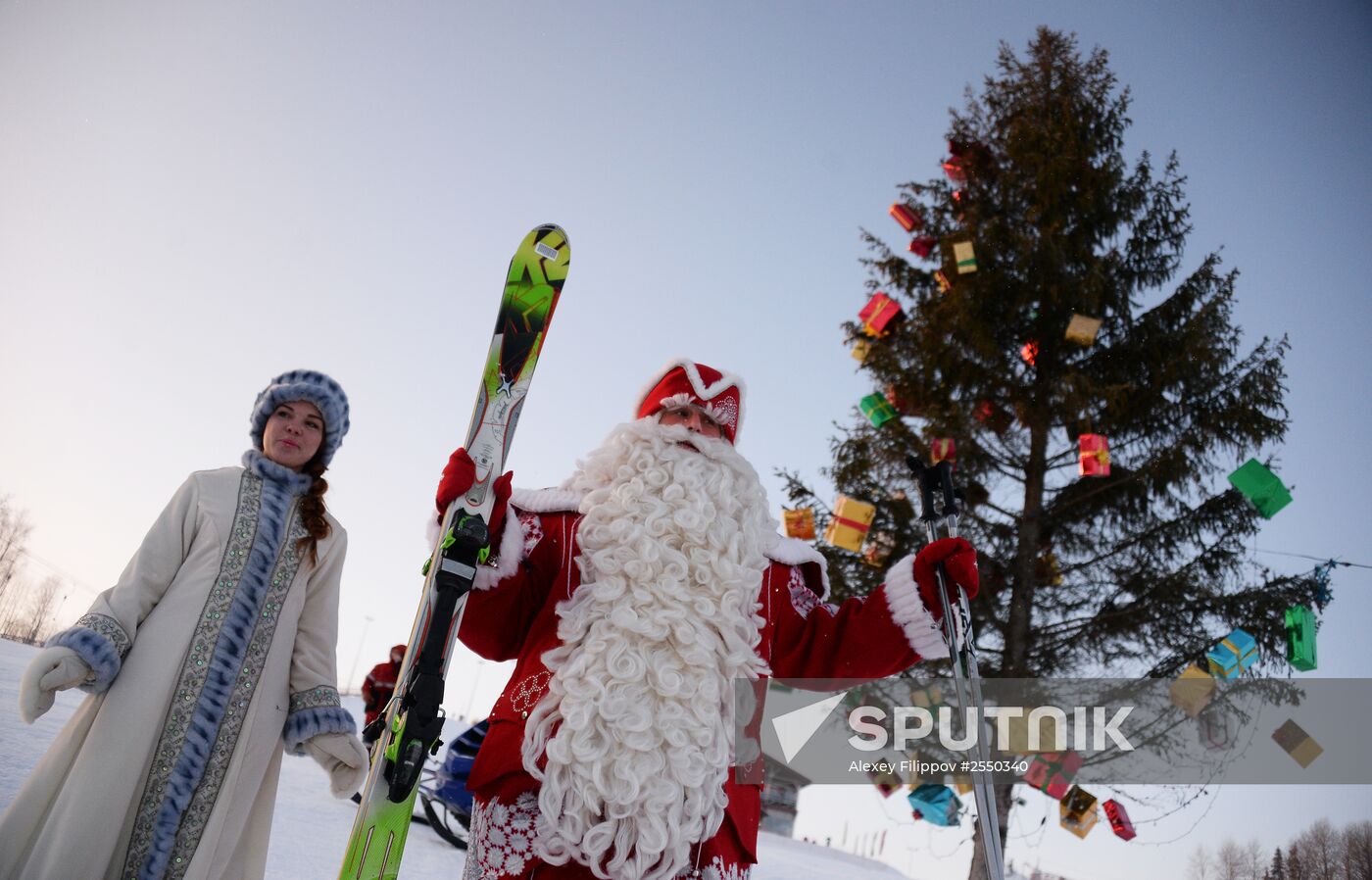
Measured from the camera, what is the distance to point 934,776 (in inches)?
239

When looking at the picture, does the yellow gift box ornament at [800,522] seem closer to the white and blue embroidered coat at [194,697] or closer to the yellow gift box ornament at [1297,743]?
the yellow gift box ornament at [1297,743]

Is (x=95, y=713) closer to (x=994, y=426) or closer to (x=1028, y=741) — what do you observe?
(x=1028, y=741)

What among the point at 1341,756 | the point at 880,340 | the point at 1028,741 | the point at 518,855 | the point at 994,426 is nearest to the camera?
the point at 518,855

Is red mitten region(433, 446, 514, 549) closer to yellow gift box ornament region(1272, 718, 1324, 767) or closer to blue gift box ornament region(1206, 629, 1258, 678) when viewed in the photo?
blue gift box ornament region(1206, 629, 1258, 678)

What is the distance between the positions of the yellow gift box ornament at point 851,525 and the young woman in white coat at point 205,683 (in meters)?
4.45

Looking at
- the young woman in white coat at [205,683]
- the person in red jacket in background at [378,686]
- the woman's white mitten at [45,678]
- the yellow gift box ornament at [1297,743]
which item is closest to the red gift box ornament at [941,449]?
the yellow gift box ornament at [1297,743]

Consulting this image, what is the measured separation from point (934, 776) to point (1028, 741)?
751mm

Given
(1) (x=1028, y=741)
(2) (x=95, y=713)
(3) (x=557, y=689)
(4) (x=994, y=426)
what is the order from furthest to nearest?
1. (4) (x=994, y=426)
2. (1) (x=1028, y=741)
3. (2) (x=95, y=713)
4. (3) (x=557, y=689)

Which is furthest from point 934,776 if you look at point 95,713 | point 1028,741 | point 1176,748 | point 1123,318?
point 95,713

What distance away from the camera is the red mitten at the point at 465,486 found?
6.75 ft

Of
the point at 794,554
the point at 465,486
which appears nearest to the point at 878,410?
the point at 794,554

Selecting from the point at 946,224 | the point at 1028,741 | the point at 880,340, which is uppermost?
the point at 946,224

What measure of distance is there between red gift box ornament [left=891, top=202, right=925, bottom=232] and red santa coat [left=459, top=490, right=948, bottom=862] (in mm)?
6625

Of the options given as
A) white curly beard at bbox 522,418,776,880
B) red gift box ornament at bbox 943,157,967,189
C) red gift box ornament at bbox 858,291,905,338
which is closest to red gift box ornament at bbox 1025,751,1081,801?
Answer: red gift box ornament at bbox 858,291,905,338
